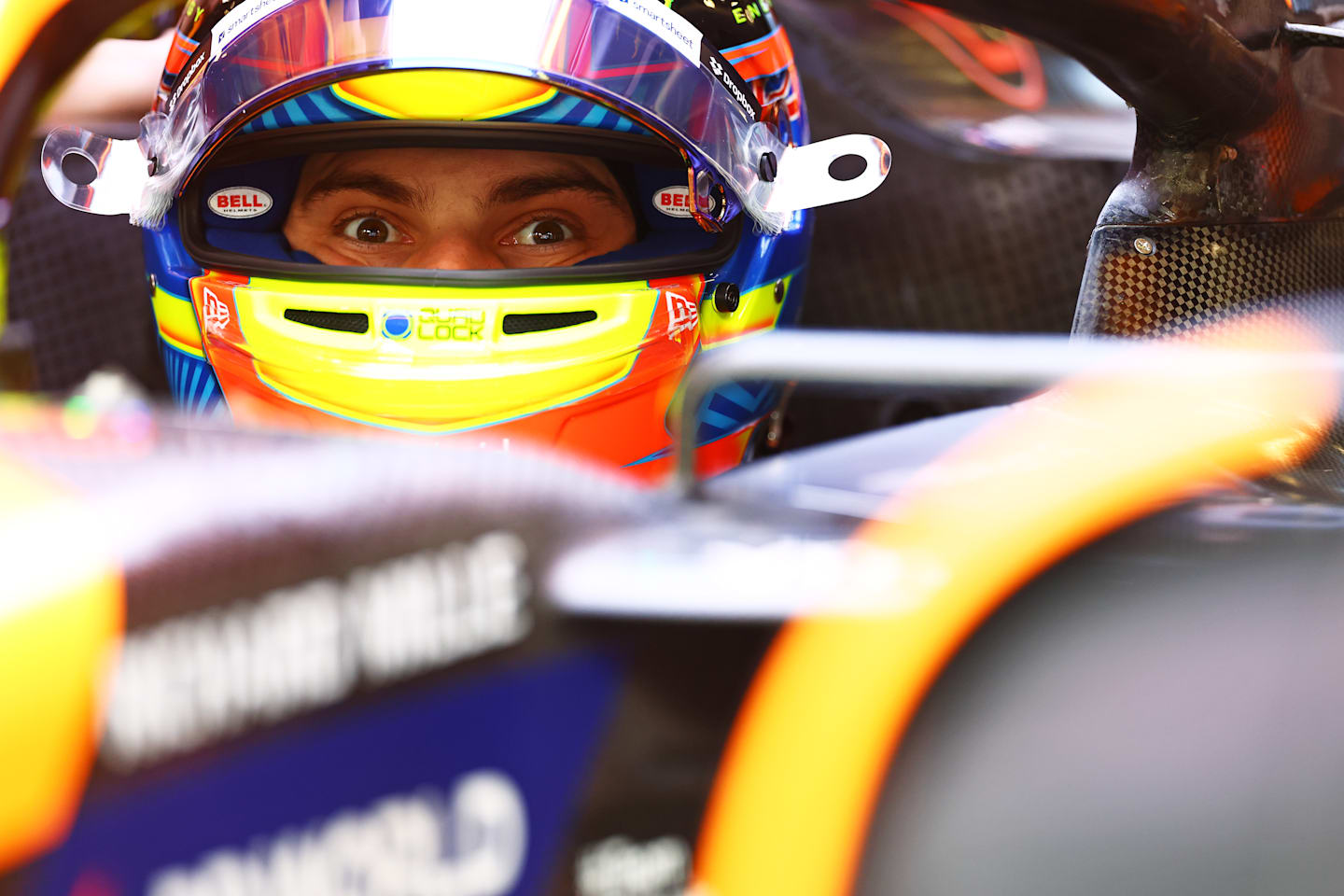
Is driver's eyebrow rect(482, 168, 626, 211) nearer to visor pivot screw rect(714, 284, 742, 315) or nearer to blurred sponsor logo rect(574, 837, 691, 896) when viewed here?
visor pivot screw rect(714, 284, 742, 315)

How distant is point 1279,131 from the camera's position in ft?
3.02

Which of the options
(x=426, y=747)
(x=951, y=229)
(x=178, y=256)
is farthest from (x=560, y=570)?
(x=951, y=229)

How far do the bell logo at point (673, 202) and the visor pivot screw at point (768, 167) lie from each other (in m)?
0.14

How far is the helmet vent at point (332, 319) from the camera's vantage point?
3.64ft

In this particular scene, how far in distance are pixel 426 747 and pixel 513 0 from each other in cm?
81

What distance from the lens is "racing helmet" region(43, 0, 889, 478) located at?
3.44ft

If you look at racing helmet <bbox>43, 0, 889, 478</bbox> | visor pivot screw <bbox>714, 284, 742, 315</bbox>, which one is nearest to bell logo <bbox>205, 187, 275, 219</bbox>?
racing helmet <bbox>43, 0, 889, 478</bbox>

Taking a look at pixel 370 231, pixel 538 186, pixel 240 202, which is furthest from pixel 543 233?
pixel 240 202

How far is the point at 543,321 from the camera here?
1.14 m

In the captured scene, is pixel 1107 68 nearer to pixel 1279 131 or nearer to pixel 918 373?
pixel 1279 131

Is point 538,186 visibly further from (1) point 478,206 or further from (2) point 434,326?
(2) point 434,326

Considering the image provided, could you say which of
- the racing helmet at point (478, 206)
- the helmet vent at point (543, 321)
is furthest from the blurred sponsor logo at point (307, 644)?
the helmet vent at point (543, 321)

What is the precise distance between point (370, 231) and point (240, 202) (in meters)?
0.18

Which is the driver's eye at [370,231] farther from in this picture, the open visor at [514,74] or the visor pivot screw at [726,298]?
the visor pivot screw at [726,298]
